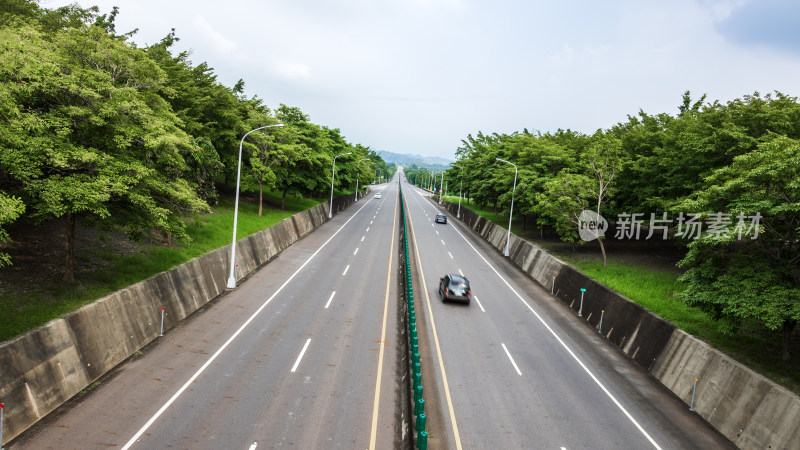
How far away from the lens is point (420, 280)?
27984mm

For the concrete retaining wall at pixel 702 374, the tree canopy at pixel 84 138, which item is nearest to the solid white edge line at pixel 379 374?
the tree canopy at pixel 84 138

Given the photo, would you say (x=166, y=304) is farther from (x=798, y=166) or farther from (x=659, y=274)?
(x=659, y=274)

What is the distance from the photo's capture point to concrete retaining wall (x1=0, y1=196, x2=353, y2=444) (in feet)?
34.5

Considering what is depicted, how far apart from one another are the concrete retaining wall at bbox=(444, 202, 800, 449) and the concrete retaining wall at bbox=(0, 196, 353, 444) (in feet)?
61.2

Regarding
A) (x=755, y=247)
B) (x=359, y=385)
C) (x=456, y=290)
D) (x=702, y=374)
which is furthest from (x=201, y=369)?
(x=755, y=247)

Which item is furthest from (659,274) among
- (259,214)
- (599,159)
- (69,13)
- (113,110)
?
(69,13)

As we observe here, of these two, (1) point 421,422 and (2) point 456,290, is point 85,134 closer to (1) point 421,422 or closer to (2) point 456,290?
(1) point 421,422

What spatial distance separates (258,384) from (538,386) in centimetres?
912

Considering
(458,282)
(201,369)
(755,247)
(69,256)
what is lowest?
(201,369)

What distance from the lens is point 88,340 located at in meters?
13.1

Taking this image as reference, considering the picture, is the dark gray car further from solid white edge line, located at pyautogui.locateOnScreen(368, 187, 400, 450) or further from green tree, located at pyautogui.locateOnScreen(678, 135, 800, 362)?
green tree, located at pyautogui.locateOnScreen(678, 135, 800, 362)

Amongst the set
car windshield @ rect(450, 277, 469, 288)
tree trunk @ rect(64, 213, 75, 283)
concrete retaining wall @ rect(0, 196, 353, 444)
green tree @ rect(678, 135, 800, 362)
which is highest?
green tree @ rect(678, 135, 800, 362)

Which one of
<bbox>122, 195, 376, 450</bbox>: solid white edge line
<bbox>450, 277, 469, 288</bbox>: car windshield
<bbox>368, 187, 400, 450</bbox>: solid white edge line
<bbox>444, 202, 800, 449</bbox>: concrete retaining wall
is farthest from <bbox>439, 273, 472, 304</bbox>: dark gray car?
<bbox>122, 195, 376, 450</bbox>: solid white edge line

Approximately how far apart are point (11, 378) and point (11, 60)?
9.14m
